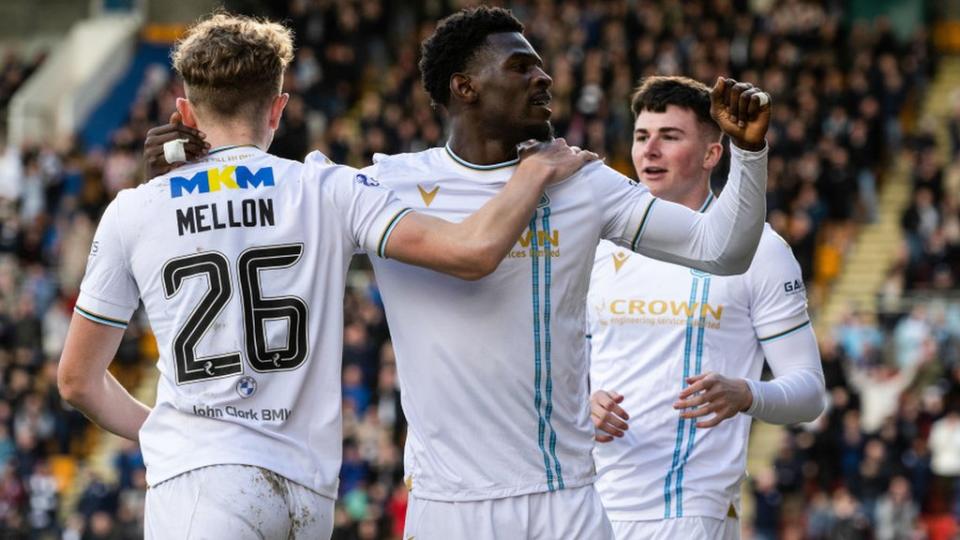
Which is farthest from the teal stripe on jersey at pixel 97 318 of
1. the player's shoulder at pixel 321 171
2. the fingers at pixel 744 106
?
the fingers at pixel 744 106

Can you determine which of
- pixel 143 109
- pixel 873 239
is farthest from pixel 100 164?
pixel 873 239

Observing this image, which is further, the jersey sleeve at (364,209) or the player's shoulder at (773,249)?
the player's shoulder at (773,249)

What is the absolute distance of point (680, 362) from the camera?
7.19m

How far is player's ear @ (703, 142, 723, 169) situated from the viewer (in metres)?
7.67

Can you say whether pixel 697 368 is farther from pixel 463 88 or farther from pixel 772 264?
pixel 463 88

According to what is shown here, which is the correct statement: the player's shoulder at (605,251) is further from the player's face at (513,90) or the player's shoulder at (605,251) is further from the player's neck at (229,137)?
the player's neck at (229,137)

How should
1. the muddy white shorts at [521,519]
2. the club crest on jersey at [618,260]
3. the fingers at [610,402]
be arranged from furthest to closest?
the club crest on jersey at [618,260]
the fingers at [610,402]
the muddy white shorts at [521,519]

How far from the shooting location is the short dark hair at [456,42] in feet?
19.3

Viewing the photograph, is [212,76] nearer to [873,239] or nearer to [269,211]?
[269,211]

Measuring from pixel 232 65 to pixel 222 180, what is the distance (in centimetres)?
37

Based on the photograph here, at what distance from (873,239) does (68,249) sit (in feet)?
39.3

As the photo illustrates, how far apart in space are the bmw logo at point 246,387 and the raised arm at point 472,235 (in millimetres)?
596

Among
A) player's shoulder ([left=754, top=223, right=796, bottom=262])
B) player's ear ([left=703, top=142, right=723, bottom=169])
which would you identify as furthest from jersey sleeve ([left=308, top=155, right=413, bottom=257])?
player's ear ([left=703, top=142, right=723, bottom=169])

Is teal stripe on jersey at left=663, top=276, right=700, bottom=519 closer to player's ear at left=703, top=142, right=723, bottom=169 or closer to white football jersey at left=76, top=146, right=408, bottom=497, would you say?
player's ear at left=703, top=142, right=723, bottom=169
